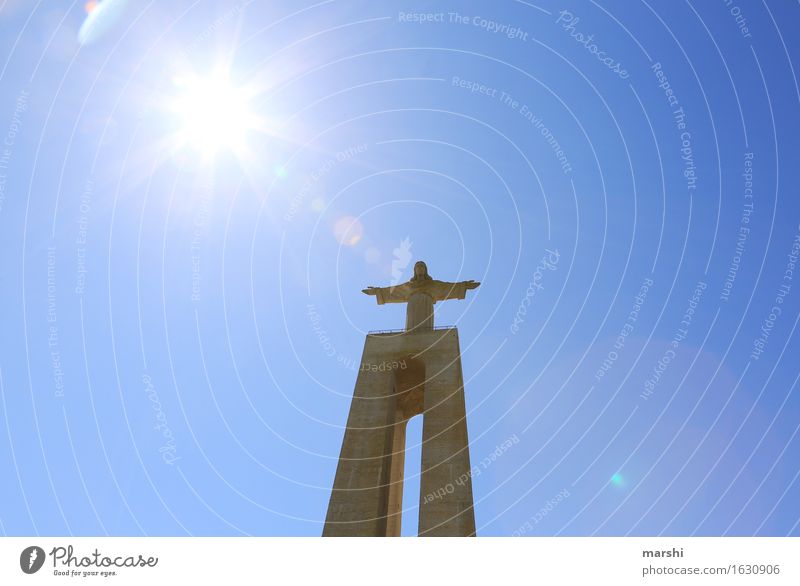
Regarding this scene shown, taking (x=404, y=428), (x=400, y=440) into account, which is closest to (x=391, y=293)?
(x=404, y=428)

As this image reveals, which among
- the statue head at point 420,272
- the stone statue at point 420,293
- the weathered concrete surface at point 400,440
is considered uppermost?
the statue head at point 420,272

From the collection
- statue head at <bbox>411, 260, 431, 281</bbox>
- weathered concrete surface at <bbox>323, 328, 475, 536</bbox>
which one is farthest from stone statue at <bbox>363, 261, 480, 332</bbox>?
weathered concrete surface at <bbox>323, 328, 475, 536</bbox>

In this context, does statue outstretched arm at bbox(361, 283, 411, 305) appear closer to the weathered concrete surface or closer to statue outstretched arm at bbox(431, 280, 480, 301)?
statue outstretched arm at bbox(431, 280, 480, 301)

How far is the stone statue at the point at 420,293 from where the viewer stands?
2795 cm

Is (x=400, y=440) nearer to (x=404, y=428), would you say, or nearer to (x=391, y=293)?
(x=404, y=428)

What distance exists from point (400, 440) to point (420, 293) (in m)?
7.17

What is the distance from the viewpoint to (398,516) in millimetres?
22828

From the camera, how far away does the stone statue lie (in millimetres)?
27953

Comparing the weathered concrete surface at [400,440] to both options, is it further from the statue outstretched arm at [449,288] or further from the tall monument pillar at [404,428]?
the statue outstretched arm at [449,288]

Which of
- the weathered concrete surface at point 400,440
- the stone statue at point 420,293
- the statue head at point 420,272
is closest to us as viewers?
the weathered concrete surface at point 400,440

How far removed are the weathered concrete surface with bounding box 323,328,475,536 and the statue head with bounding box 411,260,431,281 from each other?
11.3 feet

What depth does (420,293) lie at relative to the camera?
28.7 m

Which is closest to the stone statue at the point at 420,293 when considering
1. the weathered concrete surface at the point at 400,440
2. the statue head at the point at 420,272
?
the statue head at the point at 420,272
